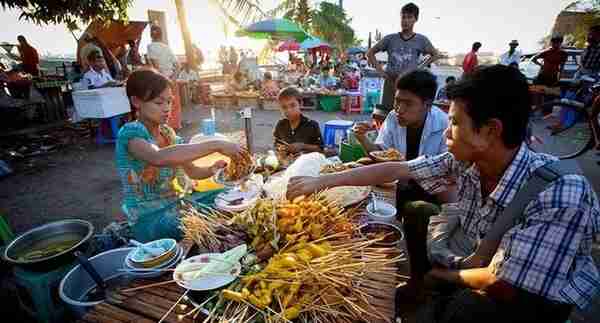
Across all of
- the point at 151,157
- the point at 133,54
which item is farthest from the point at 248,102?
the point at 151,157

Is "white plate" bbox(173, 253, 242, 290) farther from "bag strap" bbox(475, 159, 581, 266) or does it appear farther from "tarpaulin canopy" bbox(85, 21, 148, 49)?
"tarpaulin canopy" bbox(85, 21, 148, 49)

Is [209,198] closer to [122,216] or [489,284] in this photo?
[489,284]

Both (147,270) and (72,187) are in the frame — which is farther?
(72,187)

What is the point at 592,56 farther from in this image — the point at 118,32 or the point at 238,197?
the point at 118,32

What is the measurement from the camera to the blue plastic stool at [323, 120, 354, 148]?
487 centimetres

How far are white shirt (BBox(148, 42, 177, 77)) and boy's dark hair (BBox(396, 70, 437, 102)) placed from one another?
25.6 feet

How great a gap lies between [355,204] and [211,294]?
1048mm

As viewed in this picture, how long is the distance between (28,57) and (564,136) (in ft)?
55.4

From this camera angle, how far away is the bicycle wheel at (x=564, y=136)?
6.33 m

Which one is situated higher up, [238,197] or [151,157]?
[151,157]

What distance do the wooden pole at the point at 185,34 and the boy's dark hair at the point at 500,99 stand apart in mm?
12232

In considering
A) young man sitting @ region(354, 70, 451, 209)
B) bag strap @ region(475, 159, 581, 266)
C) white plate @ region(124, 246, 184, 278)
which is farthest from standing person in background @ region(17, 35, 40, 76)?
bag strap @ region(475, 159, 581, 266)

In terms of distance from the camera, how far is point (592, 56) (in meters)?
8.45

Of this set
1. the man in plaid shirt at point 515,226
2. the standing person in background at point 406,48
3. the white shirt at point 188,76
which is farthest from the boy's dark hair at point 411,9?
the white shirt at point 188,76
